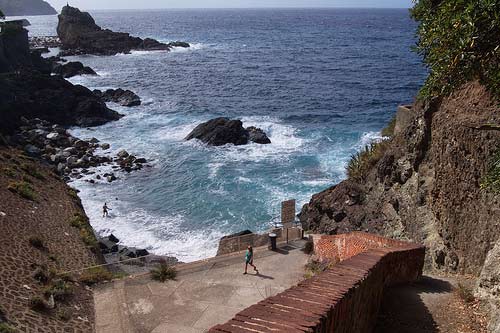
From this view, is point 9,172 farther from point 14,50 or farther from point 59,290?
point 14,50

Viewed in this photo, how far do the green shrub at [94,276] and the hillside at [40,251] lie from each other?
0.27m

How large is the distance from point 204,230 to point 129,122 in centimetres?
2784

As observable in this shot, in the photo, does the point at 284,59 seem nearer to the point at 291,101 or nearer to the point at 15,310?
the point at 291,101

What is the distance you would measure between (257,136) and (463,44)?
38.6 metres

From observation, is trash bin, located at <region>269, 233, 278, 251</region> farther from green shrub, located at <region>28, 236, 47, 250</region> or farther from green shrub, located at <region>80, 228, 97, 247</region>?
green shrub, located at <region>80, 228, 97, 247</region>

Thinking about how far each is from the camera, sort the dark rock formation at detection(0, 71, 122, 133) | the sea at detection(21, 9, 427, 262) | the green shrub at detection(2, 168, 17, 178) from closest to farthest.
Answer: the green shrub at detection(2, 168, 17, 178)
the sea at detection(21, 9, 427, 262)
the dark rock formation at detection(0, 71, 122, 133)

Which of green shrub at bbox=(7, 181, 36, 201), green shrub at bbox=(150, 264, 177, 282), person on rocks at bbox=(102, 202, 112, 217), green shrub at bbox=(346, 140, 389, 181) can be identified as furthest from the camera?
person on rocks at bbox=(102, 202, 112, 217)

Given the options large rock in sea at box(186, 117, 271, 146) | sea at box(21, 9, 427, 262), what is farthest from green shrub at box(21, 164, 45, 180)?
large rock in sea at box(186, 117, 271, 146)

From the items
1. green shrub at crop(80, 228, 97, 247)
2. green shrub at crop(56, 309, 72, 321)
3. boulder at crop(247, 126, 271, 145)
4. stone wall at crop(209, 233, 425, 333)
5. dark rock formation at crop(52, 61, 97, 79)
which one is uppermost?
dark rock formation at crop(52, 61, 97, 79)

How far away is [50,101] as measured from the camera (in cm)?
5412

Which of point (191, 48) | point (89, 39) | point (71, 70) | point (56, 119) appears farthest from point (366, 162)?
point (89, 39)

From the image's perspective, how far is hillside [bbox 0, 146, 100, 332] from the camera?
14.2 metres

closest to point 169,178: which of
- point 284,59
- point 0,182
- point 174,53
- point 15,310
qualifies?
point 0,182

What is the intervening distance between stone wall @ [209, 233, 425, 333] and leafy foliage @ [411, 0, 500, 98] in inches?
159
